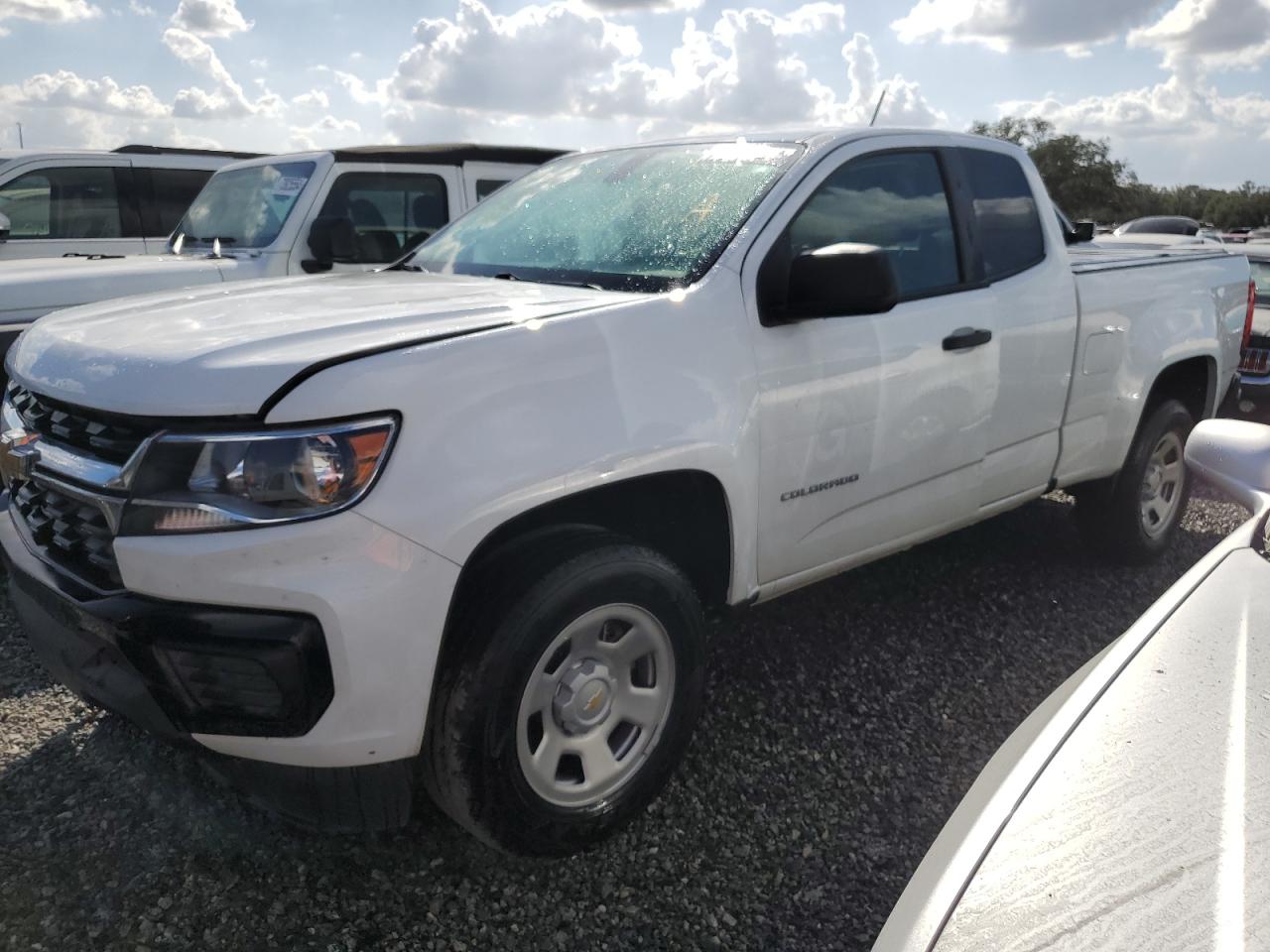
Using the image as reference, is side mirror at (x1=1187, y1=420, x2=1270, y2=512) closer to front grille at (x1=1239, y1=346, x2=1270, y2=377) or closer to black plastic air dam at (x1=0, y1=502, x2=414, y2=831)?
black plastic air dam at (x1=0, y1=502, x2=414, y2=831)

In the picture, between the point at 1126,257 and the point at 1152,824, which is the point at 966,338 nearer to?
the point at 1126,257

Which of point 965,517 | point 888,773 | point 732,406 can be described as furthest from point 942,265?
point 888,773

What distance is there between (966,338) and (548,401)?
1.65 metres

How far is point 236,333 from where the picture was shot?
2.30 meters

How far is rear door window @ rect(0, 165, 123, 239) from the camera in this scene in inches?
276

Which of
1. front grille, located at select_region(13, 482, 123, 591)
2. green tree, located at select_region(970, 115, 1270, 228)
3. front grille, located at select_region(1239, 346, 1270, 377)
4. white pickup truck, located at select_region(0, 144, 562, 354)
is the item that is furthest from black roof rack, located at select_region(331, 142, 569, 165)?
green tree, located at select_region(970, 115, 1270, 228)

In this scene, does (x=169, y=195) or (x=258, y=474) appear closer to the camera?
(x=258, y=474)

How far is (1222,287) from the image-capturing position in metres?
4.77

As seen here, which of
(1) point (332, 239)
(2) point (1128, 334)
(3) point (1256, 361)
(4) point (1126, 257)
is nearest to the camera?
(2) point (1128, 334)

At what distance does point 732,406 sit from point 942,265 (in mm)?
1233

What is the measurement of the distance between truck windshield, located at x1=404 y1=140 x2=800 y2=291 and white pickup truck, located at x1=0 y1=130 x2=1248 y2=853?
16 mm

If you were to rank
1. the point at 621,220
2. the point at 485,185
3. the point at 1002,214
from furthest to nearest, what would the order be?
the point at 485,185 < the point at 1002,214 < the point at 621,220

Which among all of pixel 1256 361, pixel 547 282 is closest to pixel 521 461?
pixel 547 282

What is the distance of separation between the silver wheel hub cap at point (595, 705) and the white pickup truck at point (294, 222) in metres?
3.52
